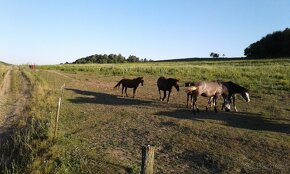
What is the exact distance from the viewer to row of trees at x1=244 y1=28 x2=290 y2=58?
3816 inches

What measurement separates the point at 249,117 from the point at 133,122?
563 centimetres

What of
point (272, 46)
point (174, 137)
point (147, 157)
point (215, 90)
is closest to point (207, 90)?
point (215, 90)

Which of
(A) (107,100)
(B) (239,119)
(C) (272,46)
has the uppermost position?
(C) (272,46)

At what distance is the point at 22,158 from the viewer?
13008 mm

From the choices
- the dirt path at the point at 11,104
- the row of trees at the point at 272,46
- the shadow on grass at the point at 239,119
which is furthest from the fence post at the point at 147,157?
the row of trees at the point at 272,46

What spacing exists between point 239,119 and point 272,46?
88.0 meters

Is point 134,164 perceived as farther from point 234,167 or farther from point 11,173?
point 11,173

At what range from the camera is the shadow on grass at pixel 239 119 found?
16297 mm

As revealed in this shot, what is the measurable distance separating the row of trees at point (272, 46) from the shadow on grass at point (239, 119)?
79.5 metres

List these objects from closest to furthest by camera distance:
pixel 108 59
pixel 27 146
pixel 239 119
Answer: pixel 27 146, pixel 239 119, pixel 108 59

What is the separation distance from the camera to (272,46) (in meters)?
100

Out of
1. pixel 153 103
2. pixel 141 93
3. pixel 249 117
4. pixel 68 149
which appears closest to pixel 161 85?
pixel 153 103

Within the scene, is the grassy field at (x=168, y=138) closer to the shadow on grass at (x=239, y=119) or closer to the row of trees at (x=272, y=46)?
the shadow on grass at (x=239, y=119)

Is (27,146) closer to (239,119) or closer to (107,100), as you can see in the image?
(239,119)
